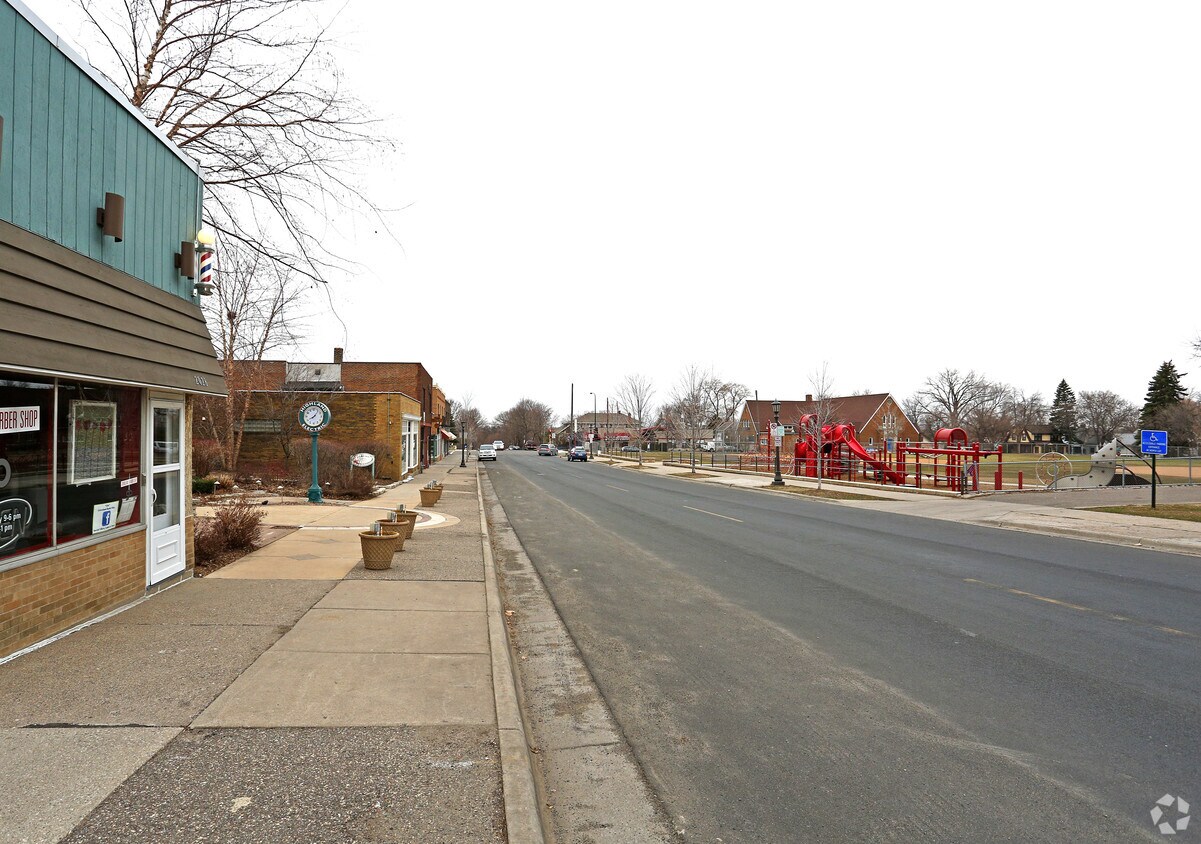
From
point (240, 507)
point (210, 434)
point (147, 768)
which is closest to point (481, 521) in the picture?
point (240, 507)

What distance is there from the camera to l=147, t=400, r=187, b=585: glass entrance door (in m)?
7.53

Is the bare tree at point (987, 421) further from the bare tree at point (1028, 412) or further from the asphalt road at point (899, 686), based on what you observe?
the asphalt road at point (899, 686)

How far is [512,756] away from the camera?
3.93m

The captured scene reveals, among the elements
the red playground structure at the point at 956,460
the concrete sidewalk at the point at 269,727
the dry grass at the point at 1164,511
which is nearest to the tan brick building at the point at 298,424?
the concrete sidewalk at the point at 269,727

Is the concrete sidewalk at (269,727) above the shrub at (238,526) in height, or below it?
below

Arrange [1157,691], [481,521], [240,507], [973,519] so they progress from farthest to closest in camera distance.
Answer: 1. [973,519]
2. [481,521]
3. [240,507]
4. [1157,691]

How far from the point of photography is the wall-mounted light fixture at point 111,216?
6.47 meters

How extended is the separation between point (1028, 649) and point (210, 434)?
30.3 meters

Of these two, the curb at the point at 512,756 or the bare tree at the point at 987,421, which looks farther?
the bare tree at the point at 987,421

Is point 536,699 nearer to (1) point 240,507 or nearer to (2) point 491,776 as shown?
(2) point 491,776

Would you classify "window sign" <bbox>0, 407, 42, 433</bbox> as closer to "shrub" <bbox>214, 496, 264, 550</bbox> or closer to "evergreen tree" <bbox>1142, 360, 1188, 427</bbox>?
"shrub" <bbox>214, 496, 264, 550</bbox>

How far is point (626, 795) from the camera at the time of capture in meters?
3.79

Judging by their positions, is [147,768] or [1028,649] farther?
[1028,649]

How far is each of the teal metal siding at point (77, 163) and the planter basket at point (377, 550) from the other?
383cm
